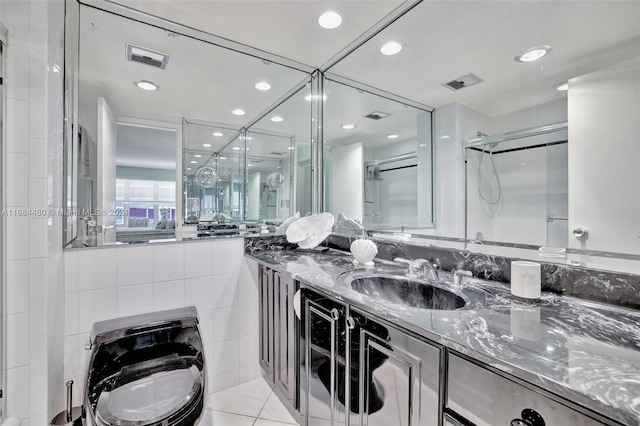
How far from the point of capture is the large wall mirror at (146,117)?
1.53 metres

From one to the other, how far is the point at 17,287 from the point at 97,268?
35 cm

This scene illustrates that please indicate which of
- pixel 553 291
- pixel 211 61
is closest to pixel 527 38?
pixel 553 291

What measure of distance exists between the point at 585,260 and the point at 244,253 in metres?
1.70

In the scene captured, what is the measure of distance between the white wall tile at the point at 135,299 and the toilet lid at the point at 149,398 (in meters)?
0.42

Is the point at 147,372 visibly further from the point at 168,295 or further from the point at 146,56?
the point at 146,56

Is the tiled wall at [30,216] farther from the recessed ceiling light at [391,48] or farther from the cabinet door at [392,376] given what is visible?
the recessed ceiling light at [391,48]

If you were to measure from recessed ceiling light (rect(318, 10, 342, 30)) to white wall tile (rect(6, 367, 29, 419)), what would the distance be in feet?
6.98

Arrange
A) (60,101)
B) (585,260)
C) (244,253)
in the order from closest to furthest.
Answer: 1. (585,260)
2. (60,101)
3. (244,253)

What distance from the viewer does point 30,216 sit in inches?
43.9

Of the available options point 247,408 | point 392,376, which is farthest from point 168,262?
point 392,376

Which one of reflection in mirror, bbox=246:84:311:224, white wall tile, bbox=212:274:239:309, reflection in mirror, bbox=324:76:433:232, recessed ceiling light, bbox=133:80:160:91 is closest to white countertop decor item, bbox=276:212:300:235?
reflection in mirror, bbox=246:84:311:224

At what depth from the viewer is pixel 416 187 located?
1777 mm

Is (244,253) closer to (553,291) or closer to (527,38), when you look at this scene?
(553,291)

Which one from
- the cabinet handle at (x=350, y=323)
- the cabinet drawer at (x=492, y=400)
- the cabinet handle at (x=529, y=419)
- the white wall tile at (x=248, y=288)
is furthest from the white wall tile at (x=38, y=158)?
the cabinet handle at (x=529, y=419)
